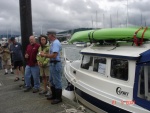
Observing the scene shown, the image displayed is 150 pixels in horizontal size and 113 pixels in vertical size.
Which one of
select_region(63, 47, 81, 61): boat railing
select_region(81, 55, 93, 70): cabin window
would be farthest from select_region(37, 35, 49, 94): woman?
select_region(63, 47, 81, 61): boat railing

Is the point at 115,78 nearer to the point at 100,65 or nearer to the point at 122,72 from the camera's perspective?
the point at 122,72

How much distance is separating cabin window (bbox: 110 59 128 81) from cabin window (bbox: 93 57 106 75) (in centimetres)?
39

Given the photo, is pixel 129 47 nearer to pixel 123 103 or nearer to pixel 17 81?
pixel 123 103

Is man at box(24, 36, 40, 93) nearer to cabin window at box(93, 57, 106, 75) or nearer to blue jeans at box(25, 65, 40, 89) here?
blue jeans at box(25, 65, 40, 89)

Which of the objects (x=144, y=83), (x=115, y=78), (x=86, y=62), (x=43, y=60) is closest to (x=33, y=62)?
(x=43, y=60)

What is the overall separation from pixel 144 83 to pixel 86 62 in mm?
2792

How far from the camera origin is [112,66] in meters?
6.02

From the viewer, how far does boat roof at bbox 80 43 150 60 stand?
527cm

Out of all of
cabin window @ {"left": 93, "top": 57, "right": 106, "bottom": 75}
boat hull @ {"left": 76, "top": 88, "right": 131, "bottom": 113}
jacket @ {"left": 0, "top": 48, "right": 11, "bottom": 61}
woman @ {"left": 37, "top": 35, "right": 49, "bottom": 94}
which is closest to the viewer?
boat hull @ {"left": 76, "top": 88, "right": 131, "bottom": 113}

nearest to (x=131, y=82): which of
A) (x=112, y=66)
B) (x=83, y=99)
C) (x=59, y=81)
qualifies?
(x=112, y=66)

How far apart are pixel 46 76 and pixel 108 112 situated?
87.5 inches

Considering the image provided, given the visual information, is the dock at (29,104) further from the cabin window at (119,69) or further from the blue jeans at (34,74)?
the cabin window at (119,69)

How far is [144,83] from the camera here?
16.2 feet

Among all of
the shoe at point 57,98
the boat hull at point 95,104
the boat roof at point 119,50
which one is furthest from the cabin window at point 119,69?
the shoe at point 57,98
